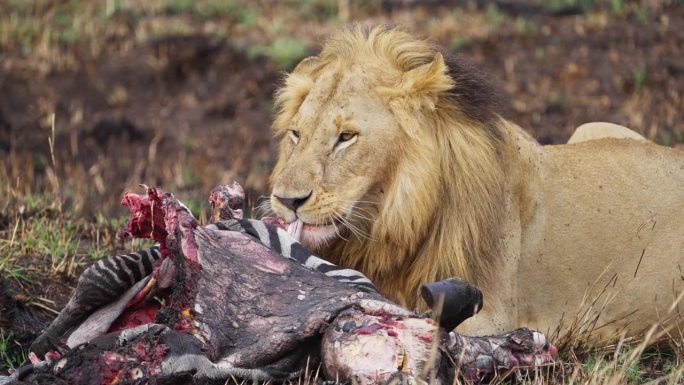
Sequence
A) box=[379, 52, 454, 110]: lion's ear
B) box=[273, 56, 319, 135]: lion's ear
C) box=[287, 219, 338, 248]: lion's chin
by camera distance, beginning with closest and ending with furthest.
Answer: box=[287, 219, 338, 248]: lion's chin, box=[379, 52, 454, 110]: lion's ear, box=[273, 56, 319, 135]: lion's ear

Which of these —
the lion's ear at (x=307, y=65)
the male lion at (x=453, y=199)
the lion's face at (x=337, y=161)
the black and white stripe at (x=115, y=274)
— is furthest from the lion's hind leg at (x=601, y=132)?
the black and white stripe at (x=115, y=274)

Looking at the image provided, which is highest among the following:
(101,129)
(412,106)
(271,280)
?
(412,106)

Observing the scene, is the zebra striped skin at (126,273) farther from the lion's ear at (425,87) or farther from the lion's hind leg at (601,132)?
the lion's hind leg at (601,132)

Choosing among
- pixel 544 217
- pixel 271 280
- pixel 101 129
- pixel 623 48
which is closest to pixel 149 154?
pixel 101 129

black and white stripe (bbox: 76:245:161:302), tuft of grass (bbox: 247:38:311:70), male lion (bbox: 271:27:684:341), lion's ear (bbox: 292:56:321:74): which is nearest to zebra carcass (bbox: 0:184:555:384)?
black and white stripe (bbox: 76:245:161:302)

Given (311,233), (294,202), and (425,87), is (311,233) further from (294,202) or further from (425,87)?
(425,87)

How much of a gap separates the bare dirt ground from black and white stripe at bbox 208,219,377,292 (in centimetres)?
431

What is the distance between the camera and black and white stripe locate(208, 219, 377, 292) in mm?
3795

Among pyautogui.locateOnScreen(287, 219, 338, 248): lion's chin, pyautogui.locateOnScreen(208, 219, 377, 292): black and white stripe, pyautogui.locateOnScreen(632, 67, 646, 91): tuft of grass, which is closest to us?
pyautogui.locateOnScreen(208, 219, 377, 292): black and white stripe

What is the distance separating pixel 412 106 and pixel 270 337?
114 cm

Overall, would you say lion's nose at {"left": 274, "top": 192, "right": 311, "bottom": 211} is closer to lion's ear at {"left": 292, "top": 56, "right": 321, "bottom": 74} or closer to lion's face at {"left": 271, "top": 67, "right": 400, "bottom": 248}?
lion's face at {"left": 271, "top": 67, "right": 400, "bottom": 248}

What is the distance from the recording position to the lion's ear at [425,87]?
13.2 ft

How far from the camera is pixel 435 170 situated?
404cm

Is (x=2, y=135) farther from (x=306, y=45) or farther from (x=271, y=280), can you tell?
(x=271, y=280)
